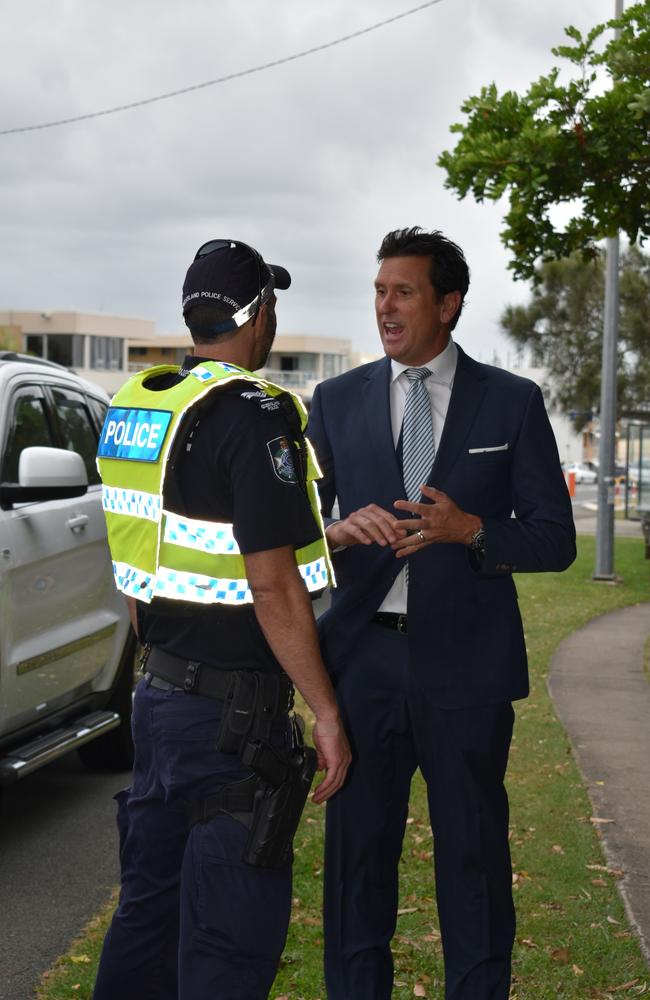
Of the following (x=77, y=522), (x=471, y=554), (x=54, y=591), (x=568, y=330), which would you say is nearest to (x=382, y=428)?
(x=471, y=554)

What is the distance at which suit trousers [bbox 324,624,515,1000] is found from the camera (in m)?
3.51

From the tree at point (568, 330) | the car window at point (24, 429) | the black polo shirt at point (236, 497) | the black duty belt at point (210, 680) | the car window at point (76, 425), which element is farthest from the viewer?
the tree at point (568, 330)

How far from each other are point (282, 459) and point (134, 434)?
376mm

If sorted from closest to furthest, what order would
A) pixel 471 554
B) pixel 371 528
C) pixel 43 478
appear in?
pixel 371 528
pixel 471 554
pixel 43 478

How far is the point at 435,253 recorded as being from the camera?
3.65 meters

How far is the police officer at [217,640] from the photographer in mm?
2795

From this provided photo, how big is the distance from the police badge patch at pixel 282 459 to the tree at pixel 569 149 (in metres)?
5.13

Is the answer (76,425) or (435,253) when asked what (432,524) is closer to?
(435,253)

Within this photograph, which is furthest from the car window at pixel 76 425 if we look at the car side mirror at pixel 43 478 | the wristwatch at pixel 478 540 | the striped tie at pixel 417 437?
the wristwatch at pixel 478 540

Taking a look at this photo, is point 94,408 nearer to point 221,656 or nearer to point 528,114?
point 528,114

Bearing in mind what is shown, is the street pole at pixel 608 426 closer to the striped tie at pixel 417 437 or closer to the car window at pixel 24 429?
the car window at pixel 24 429

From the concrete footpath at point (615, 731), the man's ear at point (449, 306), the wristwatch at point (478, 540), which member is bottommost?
the concrete footpath at point (615, 731)

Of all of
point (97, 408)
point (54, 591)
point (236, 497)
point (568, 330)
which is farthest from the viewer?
point (568, 330)

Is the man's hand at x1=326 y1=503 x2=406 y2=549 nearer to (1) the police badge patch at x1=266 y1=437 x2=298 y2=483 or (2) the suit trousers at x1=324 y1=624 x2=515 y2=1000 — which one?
(2) the suit trousers at x1=324 y1=624 x2=515 y2=1000
